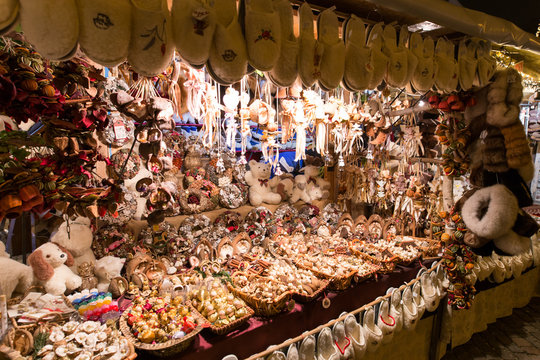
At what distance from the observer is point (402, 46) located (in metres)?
1.49

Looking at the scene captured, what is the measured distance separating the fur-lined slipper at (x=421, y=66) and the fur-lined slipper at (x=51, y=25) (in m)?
1.46

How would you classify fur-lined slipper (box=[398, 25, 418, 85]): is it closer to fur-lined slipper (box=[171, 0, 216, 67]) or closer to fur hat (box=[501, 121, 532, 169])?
fur hat (box=[501, 121, 532, 169])

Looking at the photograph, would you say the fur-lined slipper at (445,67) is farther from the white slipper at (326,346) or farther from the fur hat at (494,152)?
the white slipper at (326,346)

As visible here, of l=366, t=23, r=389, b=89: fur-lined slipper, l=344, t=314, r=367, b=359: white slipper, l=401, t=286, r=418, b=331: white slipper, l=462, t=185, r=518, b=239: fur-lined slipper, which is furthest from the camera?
l=401, t=286, r=418, b=331: white slipper

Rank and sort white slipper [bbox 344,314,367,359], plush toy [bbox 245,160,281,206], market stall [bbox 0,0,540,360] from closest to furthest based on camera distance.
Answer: market stall [bbox 0,0,540,360] → white slipper [bbox 344,314,367,359] → plush toy [bbox 245,160,281,206]

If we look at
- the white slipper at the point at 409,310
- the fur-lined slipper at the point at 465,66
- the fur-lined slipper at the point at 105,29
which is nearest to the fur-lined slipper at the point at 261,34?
the fur-lined slipper at the point at 105,29

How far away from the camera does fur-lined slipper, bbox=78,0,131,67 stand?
0.78 m

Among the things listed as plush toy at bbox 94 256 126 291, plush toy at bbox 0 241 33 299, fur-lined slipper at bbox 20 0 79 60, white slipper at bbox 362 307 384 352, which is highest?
fur-lined slipper at bbox 20 0 79 60

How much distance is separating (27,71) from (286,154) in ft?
9.55

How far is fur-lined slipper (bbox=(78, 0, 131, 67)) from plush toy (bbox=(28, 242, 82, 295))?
1.37m

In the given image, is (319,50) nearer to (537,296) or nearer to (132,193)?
(132,193)

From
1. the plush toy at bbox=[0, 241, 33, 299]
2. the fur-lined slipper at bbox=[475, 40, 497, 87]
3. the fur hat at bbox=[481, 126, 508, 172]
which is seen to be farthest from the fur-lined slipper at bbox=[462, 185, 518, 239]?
the plush toy at bbox=[0, 241, 33, 299]

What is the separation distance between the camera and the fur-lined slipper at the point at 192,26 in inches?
36.3

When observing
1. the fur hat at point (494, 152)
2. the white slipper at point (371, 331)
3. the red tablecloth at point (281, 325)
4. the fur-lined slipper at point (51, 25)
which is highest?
the fur-lined slipper at point (51, 25)
